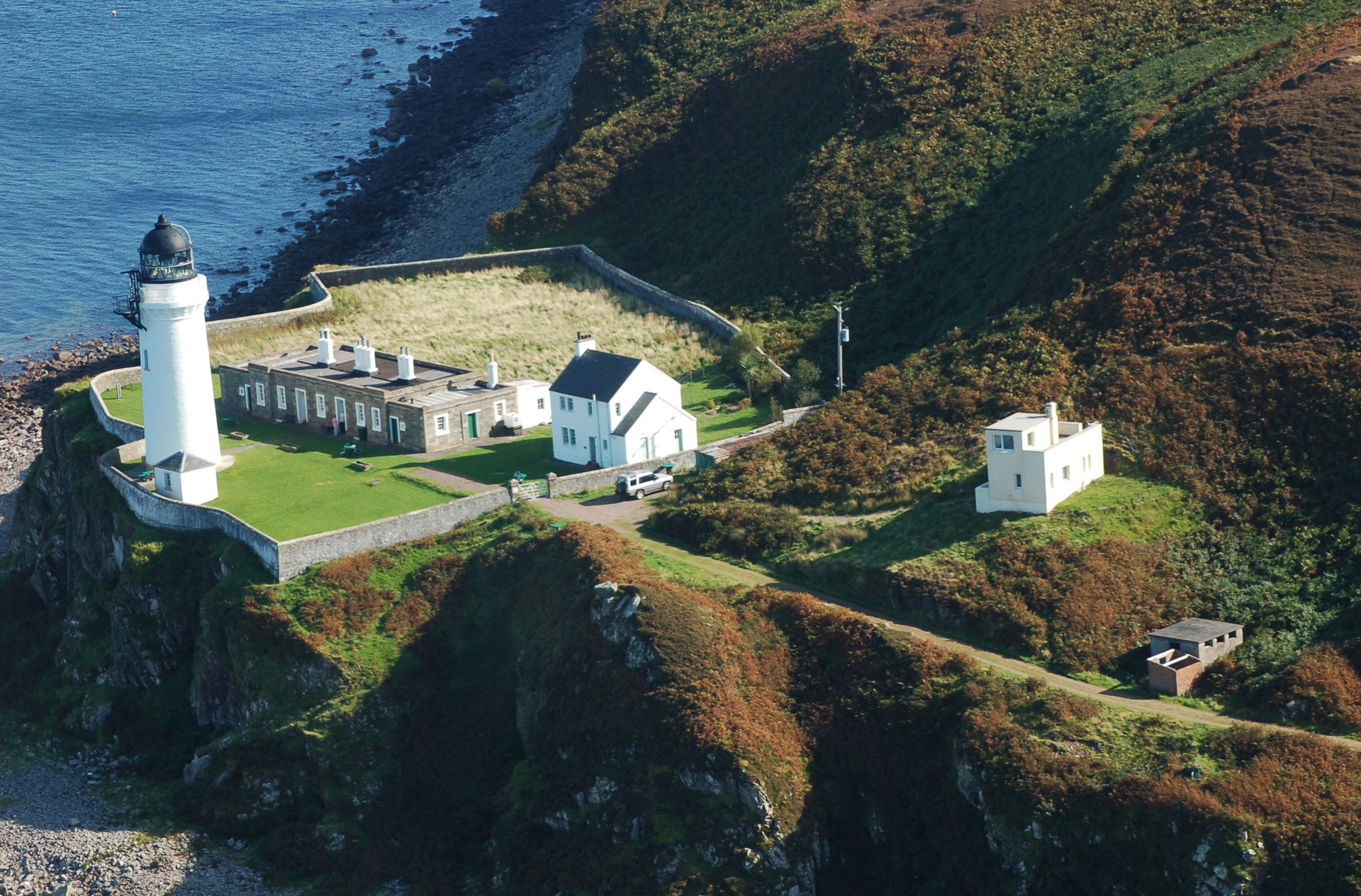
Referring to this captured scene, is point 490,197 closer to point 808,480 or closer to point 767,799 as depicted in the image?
point 808,480

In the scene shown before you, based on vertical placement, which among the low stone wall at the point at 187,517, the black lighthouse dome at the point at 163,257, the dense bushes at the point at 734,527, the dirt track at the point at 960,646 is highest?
the black lighthouse dome at the point at 163,257

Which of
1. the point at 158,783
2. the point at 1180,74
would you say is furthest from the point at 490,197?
the point at 158,783

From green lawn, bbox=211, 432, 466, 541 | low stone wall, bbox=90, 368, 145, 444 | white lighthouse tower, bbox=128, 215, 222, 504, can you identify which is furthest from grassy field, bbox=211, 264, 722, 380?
white lighthouse tower, bbox=128, 215, 222, 504

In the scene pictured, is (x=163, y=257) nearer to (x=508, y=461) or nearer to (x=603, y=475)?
(x=508, y=461)

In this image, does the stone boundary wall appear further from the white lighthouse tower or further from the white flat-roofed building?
the white flat-roofed building

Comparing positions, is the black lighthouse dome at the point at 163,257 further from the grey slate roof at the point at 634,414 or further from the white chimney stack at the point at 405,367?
the grey slate roof at the point at 634,414

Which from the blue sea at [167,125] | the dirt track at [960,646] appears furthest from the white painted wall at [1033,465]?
the blue sea at [167,125]

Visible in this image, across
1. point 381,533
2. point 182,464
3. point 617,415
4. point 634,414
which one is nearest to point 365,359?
point 182,464
